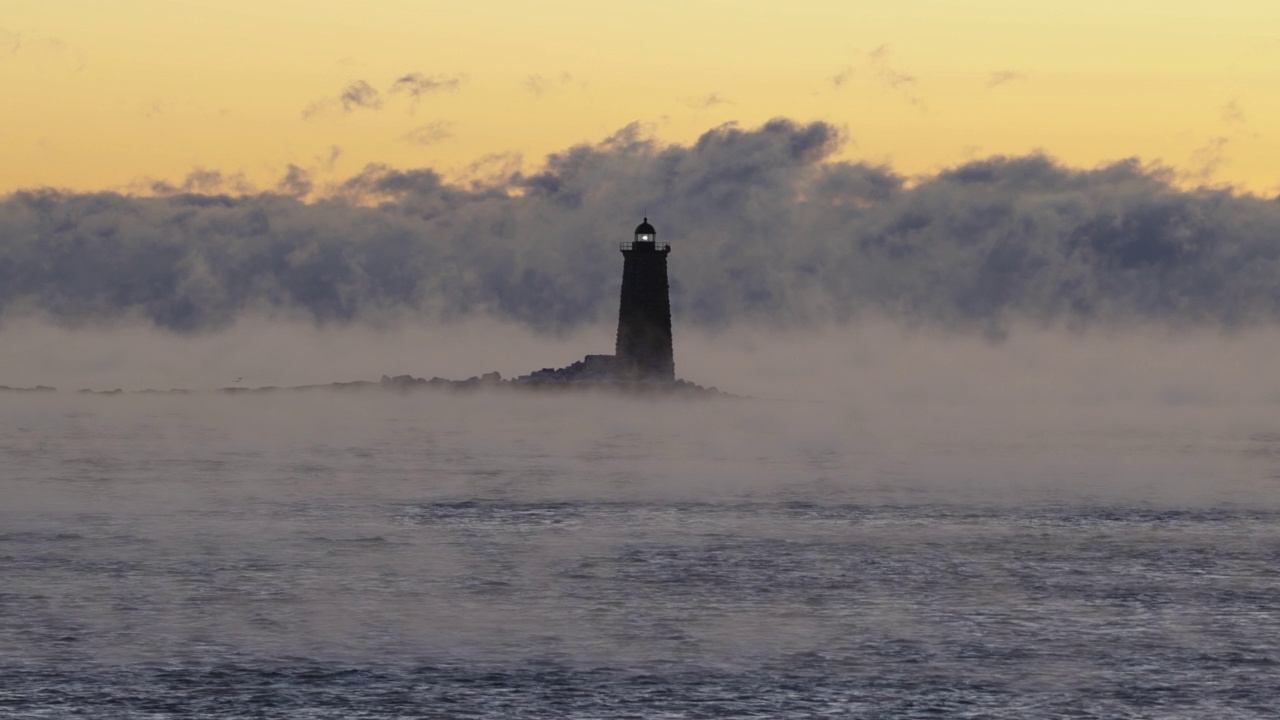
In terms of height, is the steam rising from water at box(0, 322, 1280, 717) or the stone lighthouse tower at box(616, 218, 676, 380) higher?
the stone lighthouse tower at box(616, 218, 676, 380)

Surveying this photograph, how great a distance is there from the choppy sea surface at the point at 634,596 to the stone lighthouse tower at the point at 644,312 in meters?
15.7

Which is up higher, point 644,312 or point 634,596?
point 644,312

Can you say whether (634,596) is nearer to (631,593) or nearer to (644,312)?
(631,593)

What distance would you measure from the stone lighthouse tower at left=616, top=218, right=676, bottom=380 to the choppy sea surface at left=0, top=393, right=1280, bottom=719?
15.7 meters

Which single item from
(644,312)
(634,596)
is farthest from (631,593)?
(644,312)

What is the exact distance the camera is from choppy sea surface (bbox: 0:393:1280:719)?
86.6ft

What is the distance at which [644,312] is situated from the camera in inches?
3794

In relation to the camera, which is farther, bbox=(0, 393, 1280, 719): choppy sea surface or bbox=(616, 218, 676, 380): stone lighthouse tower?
bbox=(616, 218, 676, 380): stone lighthouse tower

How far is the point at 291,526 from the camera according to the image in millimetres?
53375

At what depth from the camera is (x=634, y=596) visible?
1439 inches

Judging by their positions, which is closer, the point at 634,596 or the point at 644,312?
the point at 634,596

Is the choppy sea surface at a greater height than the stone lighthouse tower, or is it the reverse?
the stone lighthouse tower

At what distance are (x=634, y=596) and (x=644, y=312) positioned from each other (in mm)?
60309

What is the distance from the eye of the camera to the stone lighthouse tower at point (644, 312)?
9488cm
